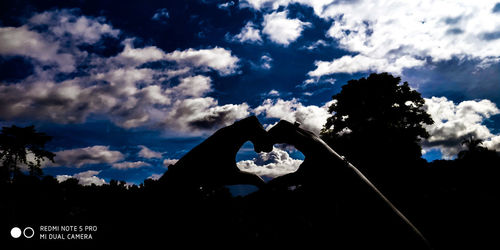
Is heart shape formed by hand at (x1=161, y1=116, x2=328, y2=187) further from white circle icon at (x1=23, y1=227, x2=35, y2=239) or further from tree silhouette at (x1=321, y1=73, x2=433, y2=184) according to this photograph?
tree silhouette at (x1=321, y1=73, x2=433, y2=184)

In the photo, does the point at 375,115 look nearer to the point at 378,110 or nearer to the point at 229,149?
the point at 378,110

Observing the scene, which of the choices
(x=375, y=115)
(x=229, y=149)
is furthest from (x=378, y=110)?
(x=229, y=149)

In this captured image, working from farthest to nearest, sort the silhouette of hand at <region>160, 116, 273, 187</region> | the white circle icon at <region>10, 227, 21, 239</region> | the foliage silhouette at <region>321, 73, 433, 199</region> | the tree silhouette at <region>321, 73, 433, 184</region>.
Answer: the tree silhouette at <region>321, 73, 433, 184</region>
the foliage silhouette at <region>321, 73, 433, 199</region>
the white circle icon at <region>10, 227, 21, 239</region>
the silhouette of hand at <region>160, 116, 273, 187</region>

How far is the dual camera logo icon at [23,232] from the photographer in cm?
379

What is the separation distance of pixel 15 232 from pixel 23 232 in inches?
3.8

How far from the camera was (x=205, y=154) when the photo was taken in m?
1.71

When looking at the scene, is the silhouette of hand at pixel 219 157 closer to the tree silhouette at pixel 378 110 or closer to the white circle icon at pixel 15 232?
the white circle icon at pixel 15 232

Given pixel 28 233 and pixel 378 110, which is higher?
pixel 378 110

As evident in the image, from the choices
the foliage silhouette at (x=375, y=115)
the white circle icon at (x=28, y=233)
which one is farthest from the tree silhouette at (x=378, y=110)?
the white circle icon at (x=28, y=233)

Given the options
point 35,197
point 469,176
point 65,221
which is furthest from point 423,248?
point 469,176

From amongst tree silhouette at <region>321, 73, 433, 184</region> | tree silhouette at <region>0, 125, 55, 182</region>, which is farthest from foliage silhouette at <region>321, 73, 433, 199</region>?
tree silhouette at <region>0, 125, 55, 182</region>

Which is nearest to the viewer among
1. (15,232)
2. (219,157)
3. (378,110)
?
(219,157)

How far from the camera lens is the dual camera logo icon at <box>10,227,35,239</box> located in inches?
149

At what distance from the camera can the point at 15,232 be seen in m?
3.83
